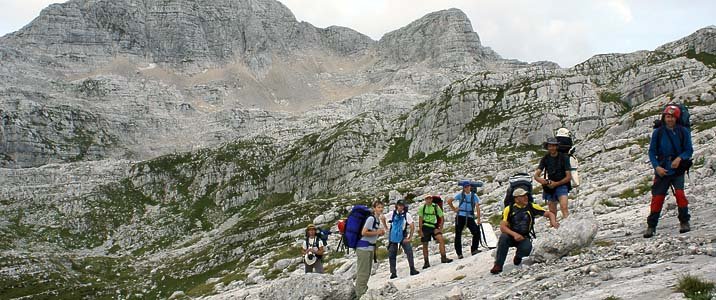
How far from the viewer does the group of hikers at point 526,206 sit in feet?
41.7

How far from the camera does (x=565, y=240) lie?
13.0 meters

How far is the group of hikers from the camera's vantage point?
41.7 feet

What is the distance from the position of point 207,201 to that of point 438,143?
8724 centimetres

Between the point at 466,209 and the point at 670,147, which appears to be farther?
the point at 466,209

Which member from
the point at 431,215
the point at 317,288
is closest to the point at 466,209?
the point at 431,215

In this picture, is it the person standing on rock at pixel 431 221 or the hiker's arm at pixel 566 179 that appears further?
the person standing on rock at pixel 431 221

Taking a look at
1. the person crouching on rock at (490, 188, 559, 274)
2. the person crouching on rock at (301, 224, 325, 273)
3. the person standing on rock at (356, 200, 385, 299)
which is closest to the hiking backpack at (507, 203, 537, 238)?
the person crouching on rock at (490, 188, 559, 274)

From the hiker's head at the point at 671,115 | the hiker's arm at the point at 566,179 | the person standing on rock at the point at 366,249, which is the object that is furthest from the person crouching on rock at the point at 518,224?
the person standing on rock at the point at 366,249

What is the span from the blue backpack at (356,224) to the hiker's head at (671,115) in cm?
898

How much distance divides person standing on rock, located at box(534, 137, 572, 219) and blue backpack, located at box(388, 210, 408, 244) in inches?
227

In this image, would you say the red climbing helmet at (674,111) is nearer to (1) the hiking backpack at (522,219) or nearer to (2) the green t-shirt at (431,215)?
(1) the hiking backpack at (522,219)

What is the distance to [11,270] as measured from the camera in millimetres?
103438

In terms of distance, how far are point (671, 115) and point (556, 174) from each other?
3620mm

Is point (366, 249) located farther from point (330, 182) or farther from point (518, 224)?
point (330, 182)
